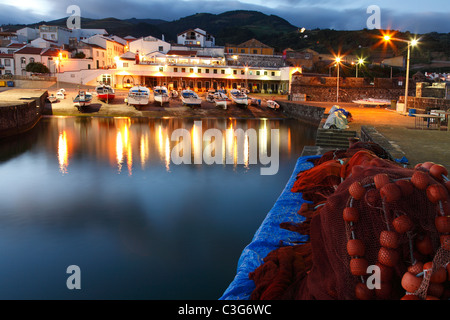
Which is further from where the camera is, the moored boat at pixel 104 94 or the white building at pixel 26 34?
the white building at pixel 26 34

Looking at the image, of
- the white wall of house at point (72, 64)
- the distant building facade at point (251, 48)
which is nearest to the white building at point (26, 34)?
the white wall of house at point (72, 64)

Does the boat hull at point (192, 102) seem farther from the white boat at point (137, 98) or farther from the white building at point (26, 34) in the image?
the white building at point (26, 34)

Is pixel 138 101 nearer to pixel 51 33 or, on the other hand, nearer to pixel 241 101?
pixel 241 101

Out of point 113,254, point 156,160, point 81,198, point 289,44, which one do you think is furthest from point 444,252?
point 289,44

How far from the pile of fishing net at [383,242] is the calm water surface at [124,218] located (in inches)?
127

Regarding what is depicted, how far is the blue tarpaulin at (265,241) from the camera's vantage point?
4570 millimetres

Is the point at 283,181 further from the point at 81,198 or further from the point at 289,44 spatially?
the point at 289,44

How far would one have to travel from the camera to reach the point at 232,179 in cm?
1445

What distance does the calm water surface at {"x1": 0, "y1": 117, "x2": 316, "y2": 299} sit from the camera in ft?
22.8

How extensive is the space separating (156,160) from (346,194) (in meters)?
14.4

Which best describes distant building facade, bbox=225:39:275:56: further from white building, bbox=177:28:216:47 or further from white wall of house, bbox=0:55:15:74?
white wall of house, bbox=0:55:15:74

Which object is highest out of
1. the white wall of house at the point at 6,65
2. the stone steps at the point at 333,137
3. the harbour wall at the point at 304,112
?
the white wall of house at the point at 6,65

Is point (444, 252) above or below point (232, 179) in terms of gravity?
above

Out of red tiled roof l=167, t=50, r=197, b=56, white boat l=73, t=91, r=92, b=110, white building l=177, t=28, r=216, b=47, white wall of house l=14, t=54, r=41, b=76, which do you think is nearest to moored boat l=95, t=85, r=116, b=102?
white boat l=73, t=91, r=92, b=110
